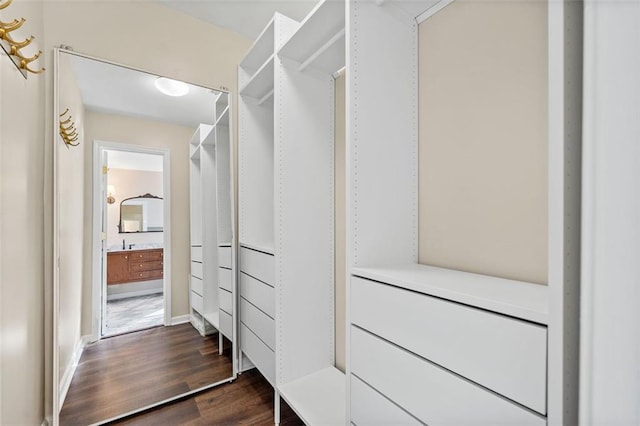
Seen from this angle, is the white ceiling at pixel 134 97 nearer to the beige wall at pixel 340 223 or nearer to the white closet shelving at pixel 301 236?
the white closet shelving at pixel 301 236

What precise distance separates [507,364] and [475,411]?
0.58ft

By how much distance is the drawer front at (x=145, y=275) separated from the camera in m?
1.95

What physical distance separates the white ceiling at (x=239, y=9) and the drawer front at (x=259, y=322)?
2.17 meters

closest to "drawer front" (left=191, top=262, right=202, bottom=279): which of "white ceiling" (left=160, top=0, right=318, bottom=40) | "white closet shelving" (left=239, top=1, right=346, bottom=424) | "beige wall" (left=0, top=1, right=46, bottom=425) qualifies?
"white closet shelving" (left=239, top=1, right=346, bottom=424)

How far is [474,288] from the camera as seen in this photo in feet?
2.74

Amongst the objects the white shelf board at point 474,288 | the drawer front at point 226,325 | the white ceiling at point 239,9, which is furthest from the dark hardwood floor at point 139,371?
the white ceiling at point 239,9

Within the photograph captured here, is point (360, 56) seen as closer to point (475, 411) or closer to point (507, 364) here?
point (507, 364)

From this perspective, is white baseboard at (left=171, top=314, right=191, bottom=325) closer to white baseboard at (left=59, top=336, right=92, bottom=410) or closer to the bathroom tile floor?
the bathroom tile floor

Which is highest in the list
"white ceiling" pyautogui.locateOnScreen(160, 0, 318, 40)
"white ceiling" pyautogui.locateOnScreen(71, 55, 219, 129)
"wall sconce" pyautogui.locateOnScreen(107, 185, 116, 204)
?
"white ceiling" pyautogui.locateOnScreen(160, 0, 318, 40)

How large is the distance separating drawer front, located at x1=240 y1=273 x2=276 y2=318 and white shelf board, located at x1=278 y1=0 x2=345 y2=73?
1.40 metres

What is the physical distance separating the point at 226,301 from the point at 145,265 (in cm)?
64

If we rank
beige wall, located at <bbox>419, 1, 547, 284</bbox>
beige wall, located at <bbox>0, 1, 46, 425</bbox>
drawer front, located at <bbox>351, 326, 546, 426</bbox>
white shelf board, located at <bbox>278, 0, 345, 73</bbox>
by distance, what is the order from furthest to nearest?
1. white shelf board, located at <bbox>278, 0, 345, 73</bbox>
2. beige wall, located at <bbox>0, 1, 46, 425</bbox>
3. beige wall, located at <bbox>419, 1, 547, 284</bbox>
4. drawer front, located at <bbox>351, 326, 546, 426</bbox>

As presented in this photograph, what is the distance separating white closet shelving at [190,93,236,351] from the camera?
216cm

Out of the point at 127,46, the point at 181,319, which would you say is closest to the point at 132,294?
the point at 181,319
